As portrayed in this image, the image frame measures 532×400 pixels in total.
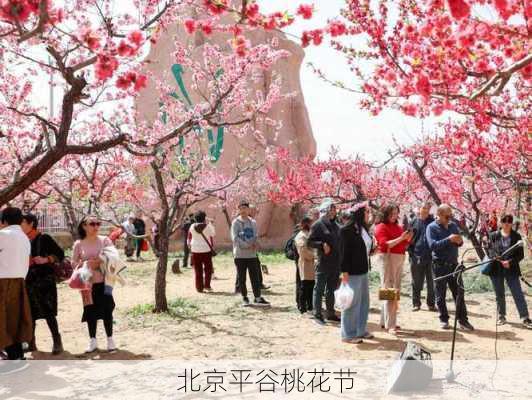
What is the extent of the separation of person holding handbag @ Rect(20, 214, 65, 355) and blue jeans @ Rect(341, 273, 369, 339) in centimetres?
325

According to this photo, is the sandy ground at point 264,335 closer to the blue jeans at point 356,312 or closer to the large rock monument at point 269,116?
the blue jeans at point 356,312

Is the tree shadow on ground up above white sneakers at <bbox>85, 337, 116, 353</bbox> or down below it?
below

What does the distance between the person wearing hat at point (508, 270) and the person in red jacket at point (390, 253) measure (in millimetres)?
1354

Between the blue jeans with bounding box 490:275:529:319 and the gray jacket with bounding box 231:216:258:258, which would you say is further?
the gray jacket with bounding box 231:216:258:258

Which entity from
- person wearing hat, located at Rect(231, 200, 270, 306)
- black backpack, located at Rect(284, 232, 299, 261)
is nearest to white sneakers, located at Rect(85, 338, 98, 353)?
person wearing hat, located at Rect(231, 200, 270, 306)

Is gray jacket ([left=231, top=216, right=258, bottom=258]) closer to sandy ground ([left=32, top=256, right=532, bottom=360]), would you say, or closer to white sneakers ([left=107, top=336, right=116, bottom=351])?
sandy ground ([left=32, top=256, right=532, bottom=360])

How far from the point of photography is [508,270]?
7152mm

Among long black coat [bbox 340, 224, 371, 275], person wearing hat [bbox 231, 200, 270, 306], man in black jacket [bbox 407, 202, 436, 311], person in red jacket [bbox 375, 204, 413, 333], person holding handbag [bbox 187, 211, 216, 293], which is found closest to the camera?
long black coat [bbox 340, 224, 371, 275]

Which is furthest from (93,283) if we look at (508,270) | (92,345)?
(508,270)

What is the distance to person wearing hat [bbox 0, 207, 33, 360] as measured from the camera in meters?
5.12

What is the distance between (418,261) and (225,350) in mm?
3641

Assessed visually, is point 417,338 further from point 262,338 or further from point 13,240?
point 13,240

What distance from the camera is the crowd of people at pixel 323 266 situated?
5.25 meters

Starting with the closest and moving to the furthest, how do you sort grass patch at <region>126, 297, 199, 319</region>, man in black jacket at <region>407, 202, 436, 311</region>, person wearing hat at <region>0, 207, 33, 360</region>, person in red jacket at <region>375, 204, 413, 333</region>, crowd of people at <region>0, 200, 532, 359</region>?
1. person wearing hat at <region>0, 207, 33, 360</region>
2. crowd of people at <region>0, 200, 532, 359</region>
3. person in red jacket at <region>375, 204, 413, 333</region>
4. grass patch at <region>126, 297, 199, 319</region>
5. man in black jacket at <region>407, 202, 436, 311</region>
